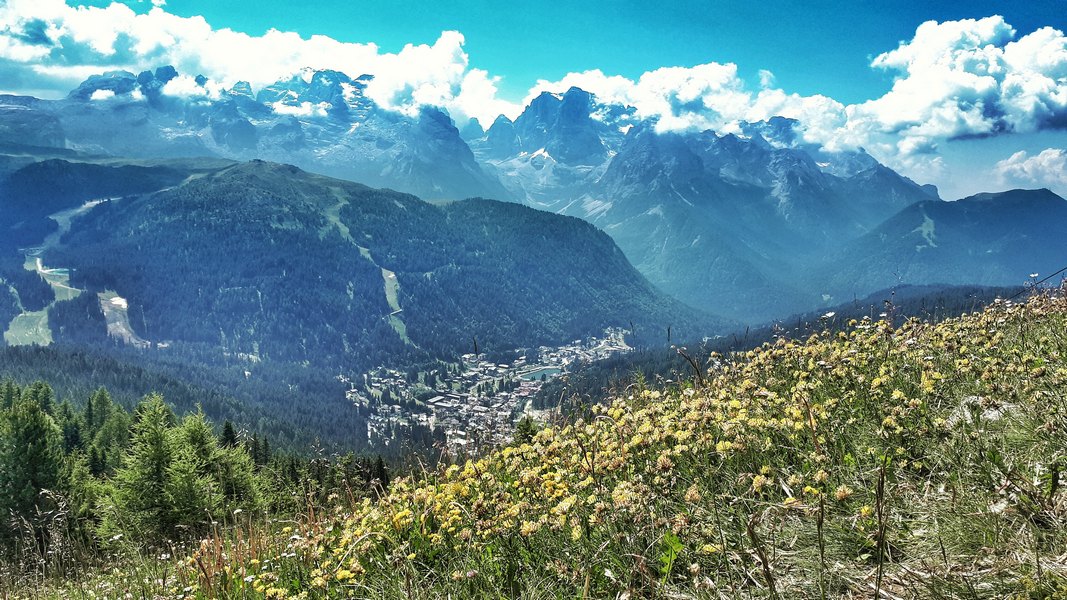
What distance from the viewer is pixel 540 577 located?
4.15m

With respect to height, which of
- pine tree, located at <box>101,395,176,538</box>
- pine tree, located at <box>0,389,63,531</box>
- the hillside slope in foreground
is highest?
the hillside slope in foreground

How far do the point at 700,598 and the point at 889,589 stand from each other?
3.30 feet

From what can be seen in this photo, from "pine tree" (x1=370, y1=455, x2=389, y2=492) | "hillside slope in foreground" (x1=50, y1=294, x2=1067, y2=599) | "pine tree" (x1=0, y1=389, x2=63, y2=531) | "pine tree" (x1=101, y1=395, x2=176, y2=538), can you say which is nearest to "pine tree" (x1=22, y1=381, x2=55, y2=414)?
"pine tree" (x1=0, y1=389, x2=63, y2=531)

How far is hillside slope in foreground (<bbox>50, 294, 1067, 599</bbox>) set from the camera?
10.4ft

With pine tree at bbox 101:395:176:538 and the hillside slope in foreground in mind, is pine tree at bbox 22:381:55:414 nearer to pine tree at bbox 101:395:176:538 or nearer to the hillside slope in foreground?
pine tree at bbox 101:395:176:538

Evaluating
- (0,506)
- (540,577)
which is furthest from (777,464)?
(0,506)

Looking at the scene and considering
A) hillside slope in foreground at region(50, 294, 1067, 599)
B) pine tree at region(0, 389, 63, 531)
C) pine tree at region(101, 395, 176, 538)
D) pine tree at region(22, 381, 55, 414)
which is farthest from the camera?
pine tree at region(22, 381, 55, 414)

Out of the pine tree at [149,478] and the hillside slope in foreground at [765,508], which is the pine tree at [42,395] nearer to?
the pine tree at [149,478]

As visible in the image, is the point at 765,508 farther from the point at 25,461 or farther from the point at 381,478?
the point at 25,461

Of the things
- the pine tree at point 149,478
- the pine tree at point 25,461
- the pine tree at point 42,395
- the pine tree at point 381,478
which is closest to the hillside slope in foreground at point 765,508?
the pine tree at point 381,478

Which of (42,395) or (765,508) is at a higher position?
(765,508)

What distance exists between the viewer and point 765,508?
3764 mm

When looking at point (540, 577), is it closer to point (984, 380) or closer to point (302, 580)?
point (302, 580)

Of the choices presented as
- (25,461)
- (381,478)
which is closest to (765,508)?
(381,478)
